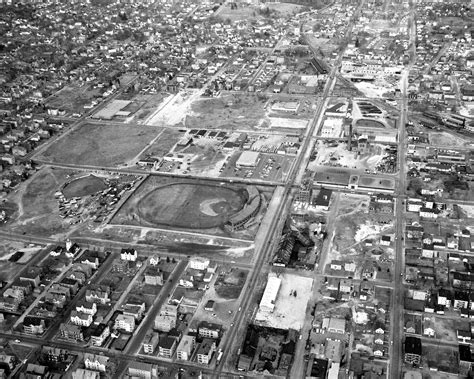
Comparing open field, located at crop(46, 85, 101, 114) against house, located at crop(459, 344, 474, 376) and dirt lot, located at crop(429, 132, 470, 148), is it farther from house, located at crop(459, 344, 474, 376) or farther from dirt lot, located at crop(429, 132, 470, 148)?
house, located at crop(459, 344, 474, 376)

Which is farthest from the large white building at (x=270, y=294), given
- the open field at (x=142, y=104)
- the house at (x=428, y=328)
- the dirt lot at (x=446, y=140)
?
the open field at (x=142, y=104)

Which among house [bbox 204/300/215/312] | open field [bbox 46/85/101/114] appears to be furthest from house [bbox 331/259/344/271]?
open field [bbox 46/85/101/114]

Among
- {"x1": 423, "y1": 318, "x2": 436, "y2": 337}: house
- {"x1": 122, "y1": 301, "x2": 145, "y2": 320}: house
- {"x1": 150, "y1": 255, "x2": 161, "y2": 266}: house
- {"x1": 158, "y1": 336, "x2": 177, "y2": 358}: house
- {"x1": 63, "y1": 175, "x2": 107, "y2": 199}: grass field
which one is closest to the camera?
{"x1": 158, "y1": 336, "x2": 177, "y2": 358}: house

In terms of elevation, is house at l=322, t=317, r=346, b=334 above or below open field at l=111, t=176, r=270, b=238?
below

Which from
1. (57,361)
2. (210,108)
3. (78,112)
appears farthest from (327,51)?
(57,361)

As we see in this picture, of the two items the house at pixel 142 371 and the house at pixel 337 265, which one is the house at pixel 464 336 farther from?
the house at pixel 142 371

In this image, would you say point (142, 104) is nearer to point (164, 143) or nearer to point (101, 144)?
point (101, 144)
